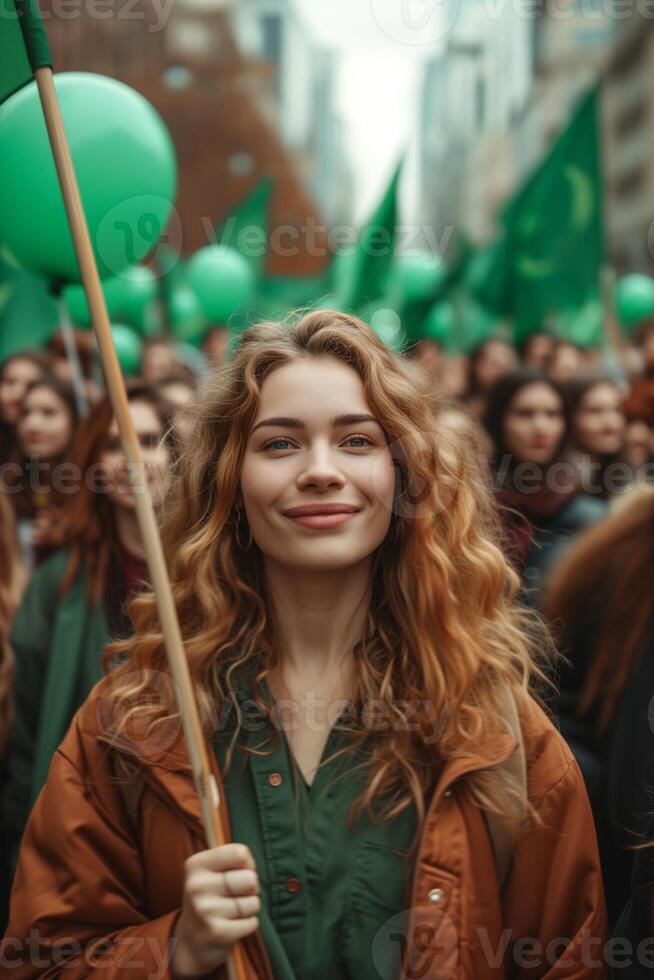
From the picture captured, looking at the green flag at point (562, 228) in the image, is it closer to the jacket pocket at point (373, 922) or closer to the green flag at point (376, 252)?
the green flag at point (376, 252)

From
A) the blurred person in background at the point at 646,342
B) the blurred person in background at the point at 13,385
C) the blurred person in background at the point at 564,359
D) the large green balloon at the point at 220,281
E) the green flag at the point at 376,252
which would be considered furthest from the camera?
the large green balloon at the point at 220,281

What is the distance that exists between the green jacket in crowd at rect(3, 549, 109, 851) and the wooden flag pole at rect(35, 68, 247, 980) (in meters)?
1.61

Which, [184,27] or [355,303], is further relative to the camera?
[184,27]

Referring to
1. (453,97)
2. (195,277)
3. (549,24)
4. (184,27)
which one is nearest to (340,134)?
(453,97)

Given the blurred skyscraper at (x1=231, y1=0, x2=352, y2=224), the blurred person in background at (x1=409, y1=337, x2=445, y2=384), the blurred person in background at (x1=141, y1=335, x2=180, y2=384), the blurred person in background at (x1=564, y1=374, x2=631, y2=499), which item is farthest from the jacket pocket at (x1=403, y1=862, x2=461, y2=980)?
the blurred skyscraper at (x1=231, y1=0, x2=352, y2=224)

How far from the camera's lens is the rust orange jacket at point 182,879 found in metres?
1.98

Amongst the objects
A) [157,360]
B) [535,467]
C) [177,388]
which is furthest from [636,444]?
[157,360]

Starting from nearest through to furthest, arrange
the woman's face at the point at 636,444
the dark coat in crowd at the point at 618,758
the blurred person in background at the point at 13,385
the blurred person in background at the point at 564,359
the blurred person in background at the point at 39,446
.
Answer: the dark coat in crowd at the point at 618,758 → the blurred person in background at the point at 39,446 → the blurred person in background at the point at 13,385 → the woman's face at the point at 636,444 → the blurred person in background at the point at 564,359

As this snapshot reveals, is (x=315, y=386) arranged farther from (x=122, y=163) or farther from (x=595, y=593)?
(x=122, y=163)

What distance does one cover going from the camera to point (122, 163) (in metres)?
3.82

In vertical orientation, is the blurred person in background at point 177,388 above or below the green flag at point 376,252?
below

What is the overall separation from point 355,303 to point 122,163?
452 cm

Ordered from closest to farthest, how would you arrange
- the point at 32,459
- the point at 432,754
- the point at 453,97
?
1. the point at 432,754
2. the point at 32,459
3. the point at 453,97

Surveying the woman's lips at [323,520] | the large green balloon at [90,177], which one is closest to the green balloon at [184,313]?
the large green balloon at [90,177]
